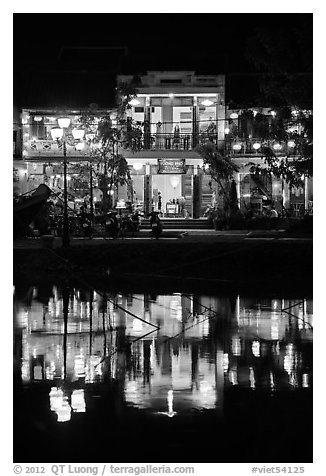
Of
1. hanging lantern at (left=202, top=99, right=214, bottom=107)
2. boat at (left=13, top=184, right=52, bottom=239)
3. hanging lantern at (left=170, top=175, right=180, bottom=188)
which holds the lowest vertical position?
boat at (left=13, top=184, right=52, bottom=239)

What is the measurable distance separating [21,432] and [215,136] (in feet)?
110

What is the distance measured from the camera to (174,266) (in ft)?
74.5

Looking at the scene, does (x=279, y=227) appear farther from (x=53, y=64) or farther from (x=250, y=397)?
(x=250, y=397)

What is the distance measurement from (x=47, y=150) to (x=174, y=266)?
64.5 ft

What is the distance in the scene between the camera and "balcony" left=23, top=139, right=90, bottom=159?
40.7 metres

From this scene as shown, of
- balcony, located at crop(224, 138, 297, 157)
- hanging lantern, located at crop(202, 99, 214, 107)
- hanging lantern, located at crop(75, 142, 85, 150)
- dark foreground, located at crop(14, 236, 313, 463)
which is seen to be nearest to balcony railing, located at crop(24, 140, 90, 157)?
hanging lantern, located at crop(75, 142, 85, 150)

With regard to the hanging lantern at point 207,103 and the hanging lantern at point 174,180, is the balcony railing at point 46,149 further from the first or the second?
the hanging lantern at point 207,103

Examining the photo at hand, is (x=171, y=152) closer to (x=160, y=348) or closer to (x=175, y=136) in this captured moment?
(x=175, y=136)

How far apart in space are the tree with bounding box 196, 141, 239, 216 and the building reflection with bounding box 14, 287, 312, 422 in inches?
797

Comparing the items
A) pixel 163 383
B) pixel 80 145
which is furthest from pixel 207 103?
pixel 163 383

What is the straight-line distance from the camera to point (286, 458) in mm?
7078

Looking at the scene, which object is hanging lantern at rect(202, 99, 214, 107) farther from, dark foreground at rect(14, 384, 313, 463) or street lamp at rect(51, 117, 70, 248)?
dark foreground at rect(14, 384, 313, 463)

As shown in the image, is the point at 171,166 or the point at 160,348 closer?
the point at 160,348

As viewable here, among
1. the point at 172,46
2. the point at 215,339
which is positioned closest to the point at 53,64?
the point at 172,46
